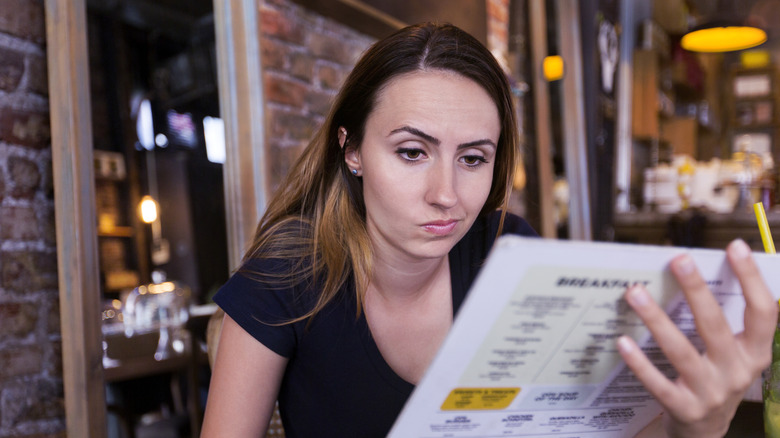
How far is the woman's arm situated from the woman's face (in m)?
0.29

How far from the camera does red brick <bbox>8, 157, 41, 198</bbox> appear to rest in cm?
121

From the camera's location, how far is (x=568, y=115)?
3.79m

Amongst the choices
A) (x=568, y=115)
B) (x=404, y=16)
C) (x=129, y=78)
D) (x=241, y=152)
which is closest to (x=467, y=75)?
(x=241, y=152)

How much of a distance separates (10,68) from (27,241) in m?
0.36

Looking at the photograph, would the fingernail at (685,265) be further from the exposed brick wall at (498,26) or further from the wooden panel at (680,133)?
the wooden panel at (680,133)

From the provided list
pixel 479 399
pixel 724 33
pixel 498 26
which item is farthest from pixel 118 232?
pixel 724 33

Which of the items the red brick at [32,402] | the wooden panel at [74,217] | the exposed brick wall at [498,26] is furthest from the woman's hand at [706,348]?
the exposed brick wall at [498,26]

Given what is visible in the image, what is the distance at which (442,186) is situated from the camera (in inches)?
35.1

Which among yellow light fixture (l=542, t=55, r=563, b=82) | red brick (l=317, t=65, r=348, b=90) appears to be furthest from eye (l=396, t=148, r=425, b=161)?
yellow light fixture (l=542, t=55, r=563, b=82)

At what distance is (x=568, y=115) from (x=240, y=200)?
272 cm

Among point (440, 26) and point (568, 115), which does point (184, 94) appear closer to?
point (440, 26)

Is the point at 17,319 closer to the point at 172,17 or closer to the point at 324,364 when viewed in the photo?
the point at 324,364

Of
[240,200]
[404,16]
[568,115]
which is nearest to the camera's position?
[240,200]

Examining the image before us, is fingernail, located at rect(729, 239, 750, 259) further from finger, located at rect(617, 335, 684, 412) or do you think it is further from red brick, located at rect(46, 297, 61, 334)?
red brick, located at rect(46, 297, 61, 334)
